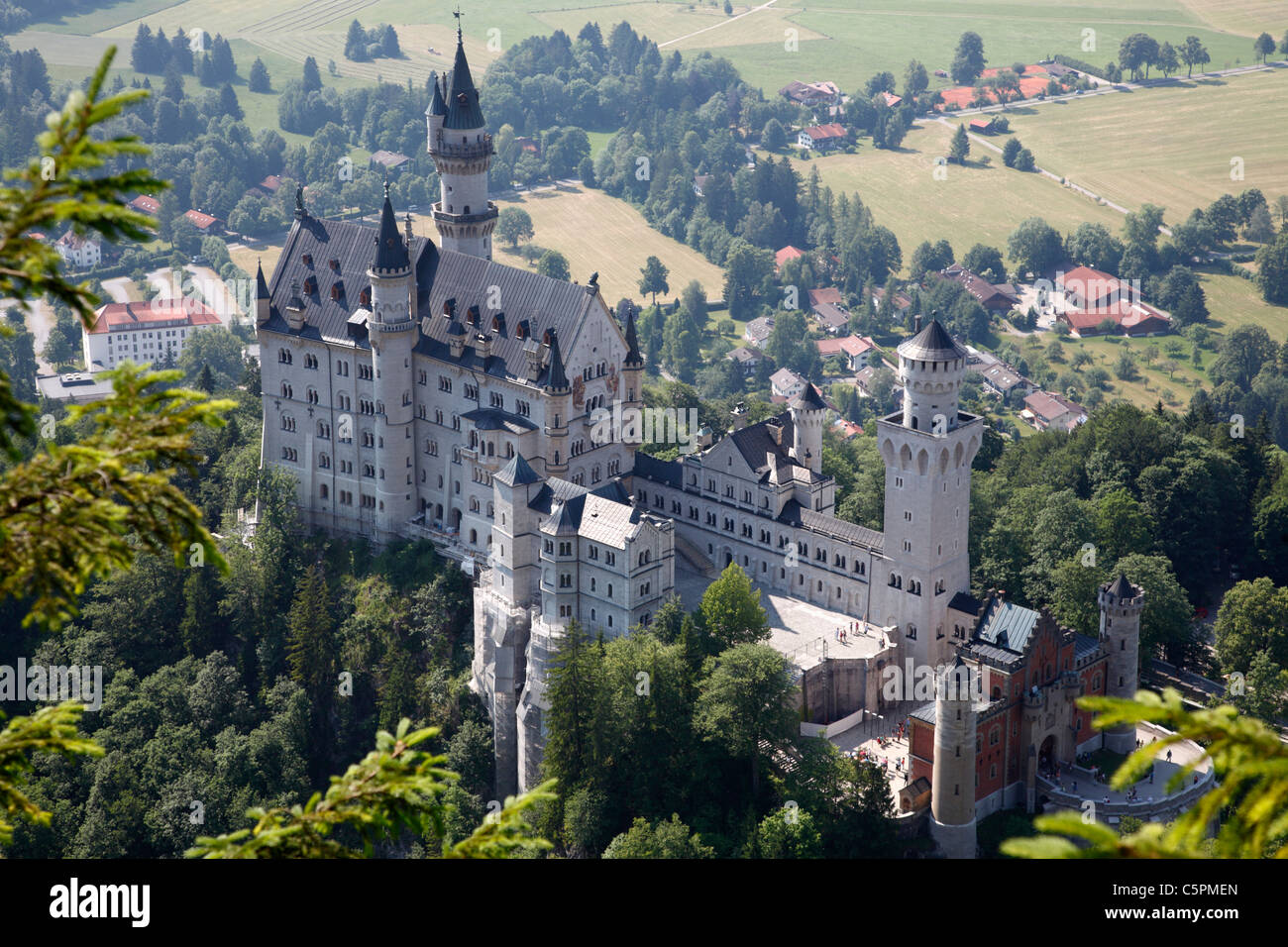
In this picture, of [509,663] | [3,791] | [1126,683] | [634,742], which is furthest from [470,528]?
[3,791]

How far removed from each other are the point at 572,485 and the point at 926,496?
2027 cm

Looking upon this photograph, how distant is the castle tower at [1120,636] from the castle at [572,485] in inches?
6.2

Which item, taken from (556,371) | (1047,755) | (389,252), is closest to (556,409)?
(556,371)

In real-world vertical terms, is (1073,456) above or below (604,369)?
below

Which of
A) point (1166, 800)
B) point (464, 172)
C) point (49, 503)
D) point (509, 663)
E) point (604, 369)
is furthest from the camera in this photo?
point (464, 172)

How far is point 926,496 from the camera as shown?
97.8 metres

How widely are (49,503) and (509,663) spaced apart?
7746 centimetres

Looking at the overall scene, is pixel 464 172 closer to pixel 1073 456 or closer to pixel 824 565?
pixel 824 565

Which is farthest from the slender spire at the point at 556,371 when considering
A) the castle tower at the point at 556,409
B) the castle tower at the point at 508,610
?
the castle tower at the point at 508,610

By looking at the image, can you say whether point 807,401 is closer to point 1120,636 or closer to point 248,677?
point 1120,636

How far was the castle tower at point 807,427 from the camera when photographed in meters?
107

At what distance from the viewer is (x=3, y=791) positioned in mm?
28812

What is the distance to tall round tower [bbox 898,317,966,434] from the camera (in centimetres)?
9581

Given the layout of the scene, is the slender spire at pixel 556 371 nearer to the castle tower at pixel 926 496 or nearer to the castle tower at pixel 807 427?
the castle tower at pixel 807 427
